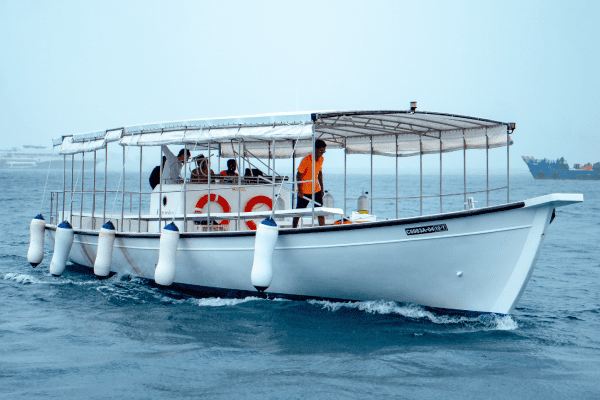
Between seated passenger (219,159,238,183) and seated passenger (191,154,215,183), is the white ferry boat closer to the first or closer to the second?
seated passenger (191,154,215,183)

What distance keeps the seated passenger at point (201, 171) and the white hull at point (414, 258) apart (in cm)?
225

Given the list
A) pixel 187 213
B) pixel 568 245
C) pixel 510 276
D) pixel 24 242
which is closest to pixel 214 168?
pixel 187 213

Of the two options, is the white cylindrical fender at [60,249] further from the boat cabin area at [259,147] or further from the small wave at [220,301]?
the small wave at [220,301]

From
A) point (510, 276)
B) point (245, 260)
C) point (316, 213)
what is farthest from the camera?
point (245, 260)

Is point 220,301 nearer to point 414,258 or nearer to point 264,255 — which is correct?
point 264,255

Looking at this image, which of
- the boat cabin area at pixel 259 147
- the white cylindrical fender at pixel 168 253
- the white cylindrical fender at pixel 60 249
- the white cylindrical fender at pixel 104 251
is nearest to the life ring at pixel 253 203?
the boat cabin area at pixel 259 147

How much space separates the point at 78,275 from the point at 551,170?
122 meters

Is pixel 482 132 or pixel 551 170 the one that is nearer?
pixel 482 132

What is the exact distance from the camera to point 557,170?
121625mm

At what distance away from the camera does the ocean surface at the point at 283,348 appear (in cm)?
671

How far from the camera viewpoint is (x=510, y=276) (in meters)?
8.30

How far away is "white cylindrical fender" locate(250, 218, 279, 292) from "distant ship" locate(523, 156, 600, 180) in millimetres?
121933

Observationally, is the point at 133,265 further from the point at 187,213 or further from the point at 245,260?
the point at 245,260

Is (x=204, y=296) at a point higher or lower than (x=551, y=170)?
lower
